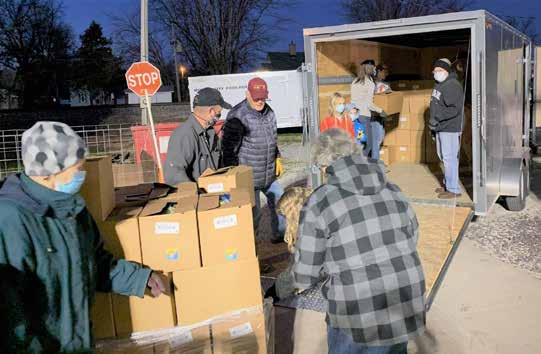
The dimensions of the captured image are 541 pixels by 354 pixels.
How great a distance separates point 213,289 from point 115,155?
28.7 ft

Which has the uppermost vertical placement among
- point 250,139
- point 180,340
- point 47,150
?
point 47,150

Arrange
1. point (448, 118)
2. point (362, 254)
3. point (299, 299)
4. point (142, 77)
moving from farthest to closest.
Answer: point (142, 77), point (448, 118), point (299, 299), point (362, 254)

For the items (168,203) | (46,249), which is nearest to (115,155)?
(168,203)

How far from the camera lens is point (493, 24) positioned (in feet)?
19.5

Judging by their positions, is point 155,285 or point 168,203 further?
point 168,203

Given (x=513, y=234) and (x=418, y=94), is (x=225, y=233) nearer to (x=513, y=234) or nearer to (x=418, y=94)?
(x=513, y=234)

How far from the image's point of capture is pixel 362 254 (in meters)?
2.38

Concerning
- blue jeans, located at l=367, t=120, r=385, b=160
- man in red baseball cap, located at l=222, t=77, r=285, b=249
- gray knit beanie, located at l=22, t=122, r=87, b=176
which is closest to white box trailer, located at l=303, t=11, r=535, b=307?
blue jeans, located at l=367, t=120, r=385, b=160

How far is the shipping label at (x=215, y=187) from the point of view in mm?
3443

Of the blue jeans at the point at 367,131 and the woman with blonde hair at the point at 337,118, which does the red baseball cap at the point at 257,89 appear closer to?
the woman with blonde hair at the point at 337,118

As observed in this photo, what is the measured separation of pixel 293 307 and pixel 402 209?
2.17m

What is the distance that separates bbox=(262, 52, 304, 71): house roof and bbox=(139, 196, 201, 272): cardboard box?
36104mm

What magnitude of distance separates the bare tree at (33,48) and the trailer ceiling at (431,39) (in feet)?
107

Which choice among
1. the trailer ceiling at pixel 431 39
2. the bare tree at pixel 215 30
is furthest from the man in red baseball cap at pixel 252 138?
the bare tree at pixel 215 30
